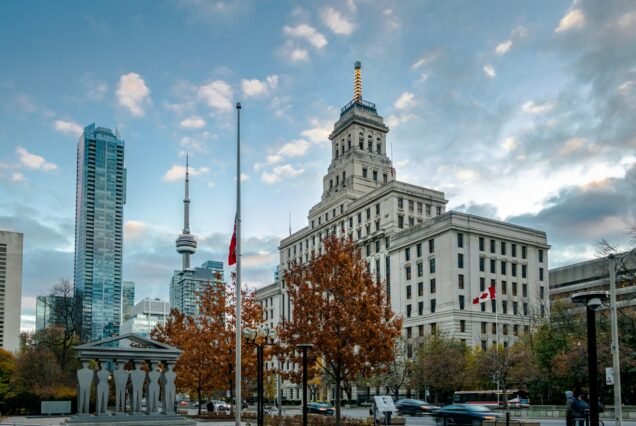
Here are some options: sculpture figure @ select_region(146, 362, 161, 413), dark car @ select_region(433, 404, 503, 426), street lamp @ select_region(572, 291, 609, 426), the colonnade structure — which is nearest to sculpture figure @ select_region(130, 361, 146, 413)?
the colonnade structure

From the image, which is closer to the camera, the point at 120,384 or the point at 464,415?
the point at 464,415

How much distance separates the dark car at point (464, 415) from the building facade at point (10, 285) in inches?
5586

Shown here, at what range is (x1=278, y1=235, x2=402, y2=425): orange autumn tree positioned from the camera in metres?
35.9

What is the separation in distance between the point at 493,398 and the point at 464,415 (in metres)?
33.8

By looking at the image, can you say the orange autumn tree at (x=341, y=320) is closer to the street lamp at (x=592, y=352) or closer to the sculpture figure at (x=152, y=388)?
the sculpture figure at (x=152, y=388)

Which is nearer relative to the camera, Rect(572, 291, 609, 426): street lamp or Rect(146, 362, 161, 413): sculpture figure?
Rect(572, 291, 609, 426): street lamp

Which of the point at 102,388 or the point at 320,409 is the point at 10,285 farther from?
the point at 102,388

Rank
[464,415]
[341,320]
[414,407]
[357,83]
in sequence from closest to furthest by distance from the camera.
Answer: [341,320]
[464,415]
[414,407]
[357,83]

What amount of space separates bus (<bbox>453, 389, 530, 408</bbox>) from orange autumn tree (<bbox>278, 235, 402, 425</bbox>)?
112ft

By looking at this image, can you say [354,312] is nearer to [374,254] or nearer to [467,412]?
[467,412]

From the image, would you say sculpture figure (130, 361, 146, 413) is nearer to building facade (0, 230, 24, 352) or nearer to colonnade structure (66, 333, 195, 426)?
colonnade structure (66, 333, 195, 426)

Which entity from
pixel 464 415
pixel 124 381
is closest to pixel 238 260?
pixel 124 381

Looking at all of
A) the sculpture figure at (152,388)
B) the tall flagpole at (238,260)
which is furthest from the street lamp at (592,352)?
the sculpture figure at (152,388)

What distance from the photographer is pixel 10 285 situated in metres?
158
